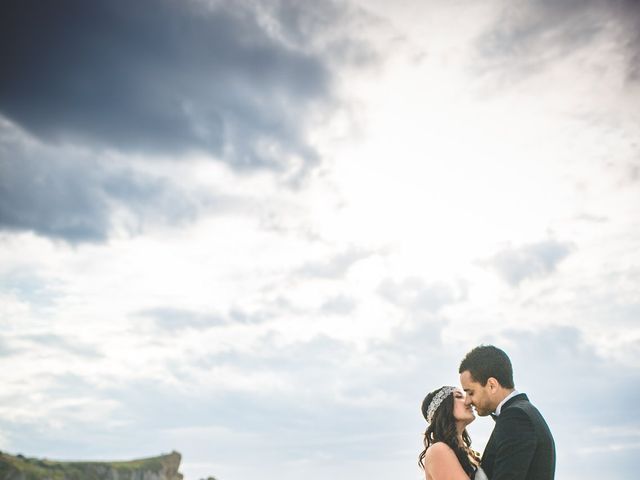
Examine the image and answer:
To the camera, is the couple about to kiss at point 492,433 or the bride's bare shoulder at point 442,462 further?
the bride's bare shoulder at point 442,462

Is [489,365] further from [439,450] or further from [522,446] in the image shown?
[439,450]

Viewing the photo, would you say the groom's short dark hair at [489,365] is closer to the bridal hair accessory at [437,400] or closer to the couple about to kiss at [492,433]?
the couple about to kiss at [492,433]

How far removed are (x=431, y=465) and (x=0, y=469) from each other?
125393 millimetres

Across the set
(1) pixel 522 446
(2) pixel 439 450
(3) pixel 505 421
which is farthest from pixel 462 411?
(1) pixel 522 446

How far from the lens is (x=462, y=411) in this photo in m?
10.5

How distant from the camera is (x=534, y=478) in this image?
794cm

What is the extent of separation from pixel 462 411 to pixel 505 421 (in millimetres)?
2469

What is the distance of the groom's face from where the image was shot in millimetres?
8930

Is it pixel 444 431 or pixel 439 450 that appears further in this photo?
pixel 444 431

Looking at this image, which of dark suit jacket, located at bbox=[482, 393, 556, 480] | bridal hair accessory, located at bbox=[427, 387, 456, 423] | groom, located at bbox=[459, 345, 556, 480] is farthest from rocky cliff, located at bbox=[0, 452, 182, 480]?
dark suit jacket, located at bbox=[482, 393, 556, 480]

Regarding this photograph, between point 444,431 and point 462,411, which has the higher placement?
point 462,411

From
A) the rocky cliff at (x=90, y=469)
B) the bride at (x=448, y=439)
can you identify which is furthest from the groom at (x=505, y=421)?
the rocky cliff at (x=90, y=469)

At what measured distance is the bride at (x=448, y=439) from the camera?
30.9ft

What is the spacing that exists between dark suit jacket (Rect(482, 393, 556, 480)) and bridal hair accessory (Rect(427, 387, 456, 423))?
8.14 feet
